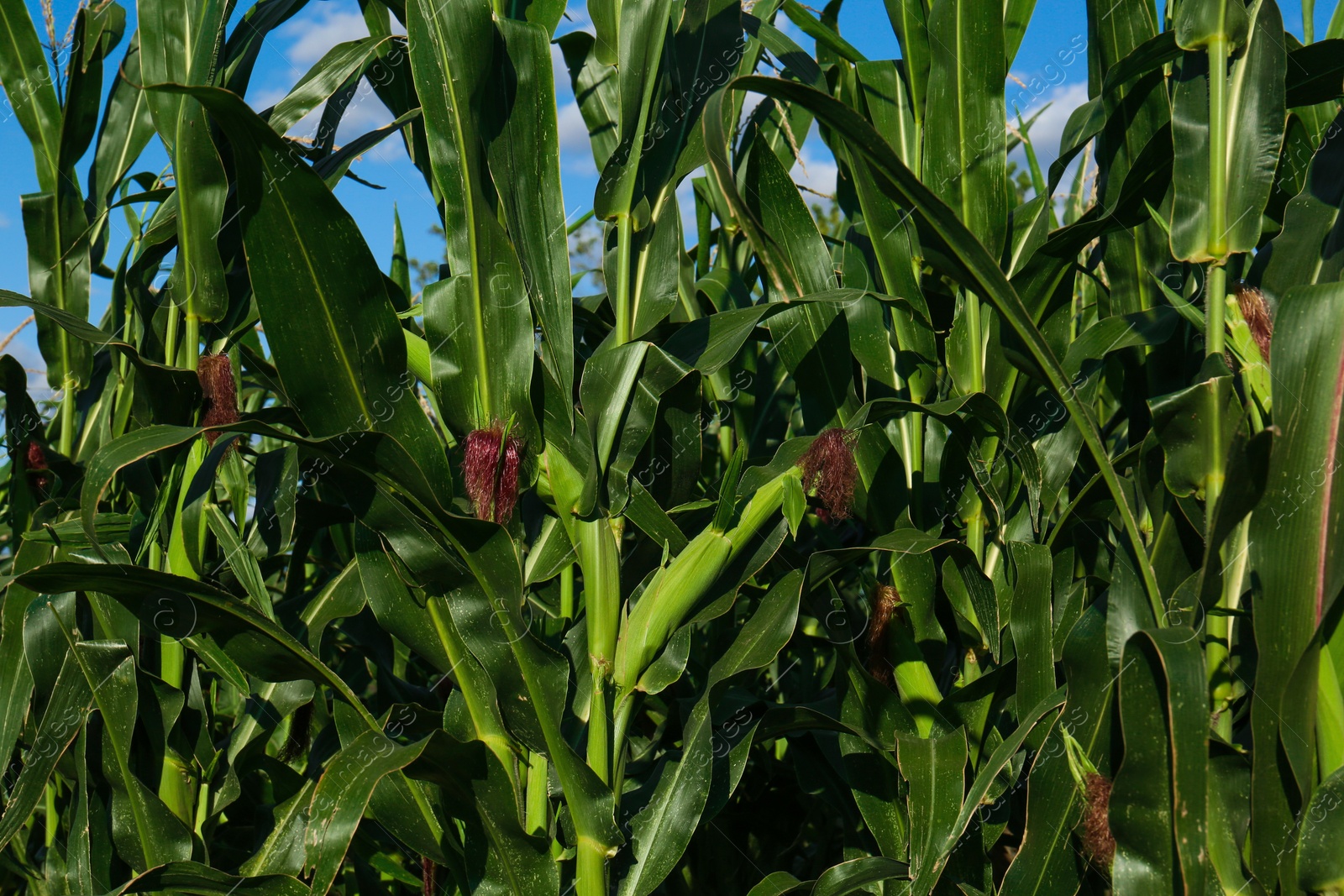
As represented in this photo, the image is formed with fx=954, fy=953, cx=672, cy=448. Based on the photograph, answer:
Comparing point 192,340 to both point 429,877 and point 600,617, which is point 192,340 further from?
point 429,877

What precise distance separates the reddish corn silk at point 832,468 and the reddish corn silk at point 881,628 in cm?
23

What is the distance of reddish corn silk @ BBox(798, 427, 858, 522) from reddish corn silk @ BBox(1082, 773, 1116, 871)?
437 millimetres

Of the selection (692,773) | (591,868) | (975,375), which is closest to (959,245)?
(975,375)

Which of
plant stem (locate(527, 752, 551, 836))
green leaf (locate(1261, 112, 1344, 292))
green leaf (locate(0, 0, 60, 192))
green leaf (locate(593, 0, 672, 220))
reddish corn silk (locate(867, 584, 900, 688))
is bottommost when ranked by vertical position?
plant stem (locate(527, 752, 551, 836))

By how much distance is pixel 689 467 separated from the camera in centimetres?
142

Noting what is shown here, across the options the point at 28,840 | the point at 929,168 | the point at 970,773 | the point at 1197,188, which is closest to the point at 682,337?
the point at 929,168

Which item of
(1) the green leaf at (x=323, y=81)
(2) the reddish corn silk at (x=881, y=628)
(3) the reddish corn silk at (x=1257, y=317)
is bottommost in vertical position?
(2) the reddish corn silk at (x=881, y=628)

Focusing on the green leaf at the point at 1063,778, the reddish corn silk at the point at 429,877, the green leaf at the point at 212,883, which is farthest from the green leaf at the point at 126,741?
the green leaf at the point at 1063,778

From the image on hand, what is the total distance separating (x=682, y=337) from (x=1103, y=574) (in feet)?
2.59

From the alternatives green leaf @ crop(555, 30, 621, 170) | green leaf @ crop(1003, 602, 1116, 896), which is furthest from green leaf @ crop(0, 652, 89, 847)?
green leaf @ crop(1003, 602, 1116, 896)

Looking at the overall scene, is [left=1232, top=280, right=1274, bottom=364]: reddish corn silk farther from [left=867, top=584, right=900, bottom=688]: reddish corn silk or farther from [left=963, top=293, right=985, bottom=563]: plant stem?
[left=867, top=584, right=900, bottom=688]: reddish corn silk

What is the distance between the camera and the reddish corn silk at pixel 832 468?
1.22 meters

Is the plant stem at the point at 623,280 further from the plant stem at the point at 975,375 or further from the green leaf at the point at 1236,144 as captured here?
the green leaf at the point at 1236,144

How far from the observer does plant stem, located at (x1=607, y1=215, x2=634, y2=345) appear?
128cm
